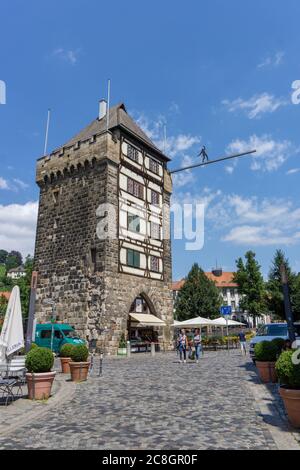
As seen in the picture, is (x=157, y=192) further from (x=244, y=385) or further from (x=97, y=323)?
(x=244, y=385)

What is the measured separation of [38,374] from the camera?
9117 millimetres

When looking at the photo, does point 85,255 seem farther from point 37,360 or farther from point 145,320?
point 37,360

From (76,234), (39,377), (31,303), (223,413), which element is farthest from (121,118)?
(223,413)

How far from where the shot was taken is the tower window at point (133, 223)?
27250mm

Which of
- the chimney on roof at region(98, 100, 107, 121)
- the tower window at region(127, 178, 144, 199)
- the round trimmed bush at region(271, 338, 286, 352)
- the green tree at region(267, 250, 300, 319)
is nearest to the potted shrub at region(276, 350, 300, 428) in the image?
the round trimmed bush at region(271, 338, 286, 352)

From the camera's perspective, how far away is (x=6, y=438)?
5.72 metres

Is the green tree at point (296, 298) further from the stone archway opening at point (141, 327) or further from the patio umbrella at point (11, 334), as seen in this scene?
the patio umbrella at point (11, 334)

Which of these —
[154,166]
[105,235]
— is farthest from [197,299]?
[105,235]

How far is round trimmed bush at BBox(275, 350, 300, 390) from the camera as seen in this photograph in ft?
19.7

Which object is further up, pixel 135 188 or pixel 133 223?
pixel 135 188

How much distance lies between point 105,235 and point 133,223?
10.6 ft

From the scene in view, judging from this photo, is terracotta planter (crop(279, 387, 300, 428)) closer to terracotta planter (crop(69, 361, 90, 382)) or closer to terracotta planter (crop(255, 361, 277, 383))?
terracotta planter (crop(255, 361, 277, 383))
